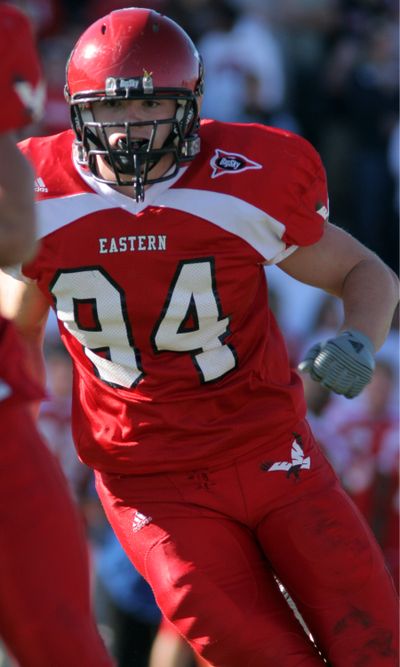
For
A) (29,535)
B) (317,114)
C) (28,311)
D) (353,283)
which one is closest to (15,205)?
(29,535)

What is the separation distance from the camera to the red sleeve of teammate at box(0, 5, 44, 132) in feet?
8.74

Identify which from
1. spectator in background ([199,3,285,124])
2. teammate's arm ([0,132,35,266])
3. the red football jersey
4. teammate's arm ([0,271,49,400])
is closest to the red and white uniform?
the red football jersey

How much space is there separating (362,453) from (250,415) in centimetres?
277

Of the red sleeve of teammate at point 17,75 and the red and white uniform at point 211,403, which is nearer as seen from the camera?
the red sleeve of teammate at point 17,75

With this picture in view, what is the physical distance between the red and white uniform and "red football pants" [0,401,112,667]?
0.51 metres

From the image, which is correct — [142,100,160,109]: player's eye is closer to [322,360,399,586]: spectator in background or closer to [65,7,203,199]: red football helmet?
[65,7,203,199]: red football helmet

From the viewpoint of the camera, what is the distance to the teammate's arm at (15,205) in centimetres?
257

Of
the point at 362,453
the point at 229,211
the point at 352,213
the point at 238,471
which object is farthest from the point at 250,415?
the point at 352,213

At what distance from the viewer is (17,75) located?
269 centimetres

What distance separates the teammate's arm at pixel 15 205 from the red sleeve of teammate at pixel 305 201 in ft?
2.93

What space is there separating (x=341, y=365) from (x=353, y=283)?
337 mm

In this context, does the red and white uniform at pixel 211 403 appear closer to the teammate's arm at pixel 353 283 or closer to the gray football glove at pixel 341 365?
the teammate's arm at pixel 353 283

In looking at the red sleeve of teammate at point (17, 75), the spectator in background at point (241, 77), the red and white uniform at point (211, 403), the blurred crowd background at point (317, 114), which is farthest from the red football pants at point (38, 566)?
the spectator in background at point (241, 77)

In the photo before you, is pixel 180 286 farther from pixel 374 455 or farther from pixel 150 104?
pixel 374 455
